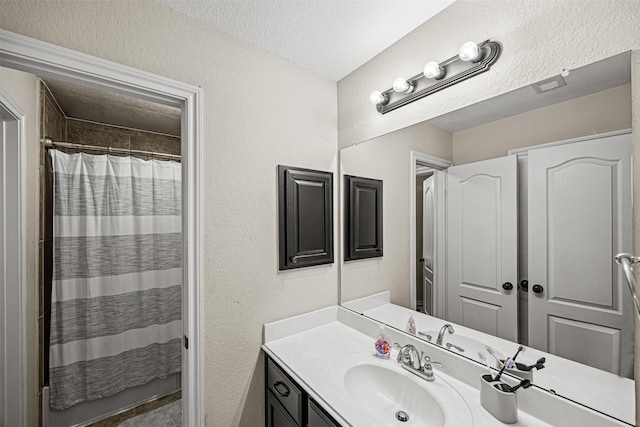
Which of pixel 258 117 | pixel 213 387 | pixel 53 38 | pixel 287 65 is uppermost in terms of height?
pixel 287 65

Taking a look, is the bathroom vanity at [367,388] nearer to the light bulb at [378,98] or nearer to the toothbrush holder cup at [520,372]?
the toothbrush holder cup at [520,372]

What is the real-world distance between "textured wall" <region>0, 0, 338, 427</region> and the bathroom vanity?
0.50ft

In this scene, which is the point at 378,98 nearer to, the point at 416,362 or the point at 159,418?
A: the point at 416,362

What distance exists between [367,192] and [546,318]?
39.2 inches

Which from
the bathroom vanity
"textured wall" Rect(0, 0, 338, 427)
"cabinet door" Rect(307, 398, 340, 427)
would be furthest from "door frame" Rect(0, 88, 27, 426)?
"cabinet door" Rect(307, 398, 340, 427)

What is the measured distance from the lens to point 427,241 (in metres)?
1.30

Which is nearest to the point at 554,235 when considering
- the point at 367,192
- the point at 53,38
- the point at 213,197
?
the point at 367,192

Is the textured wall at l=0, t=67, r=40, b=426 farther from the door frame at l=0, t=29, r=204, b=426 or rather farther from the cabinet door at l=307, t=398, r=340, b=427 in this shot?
the cabinet door at l=307, t=398, r=340, b=427

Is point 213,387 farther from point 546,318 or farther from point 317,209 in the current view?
point 546,318

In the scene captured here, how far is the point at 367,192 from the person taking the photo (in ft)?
5.39

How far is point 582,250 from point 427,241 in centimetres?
55

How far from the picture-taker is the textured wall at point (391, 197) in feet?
4.33

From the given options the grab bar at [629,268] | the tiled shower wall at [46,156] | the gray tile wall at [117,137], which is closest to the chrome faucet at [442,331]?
the grab bar at [629,268]

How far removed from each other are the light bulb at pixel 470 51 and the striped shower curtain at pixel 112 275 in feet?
7.66
